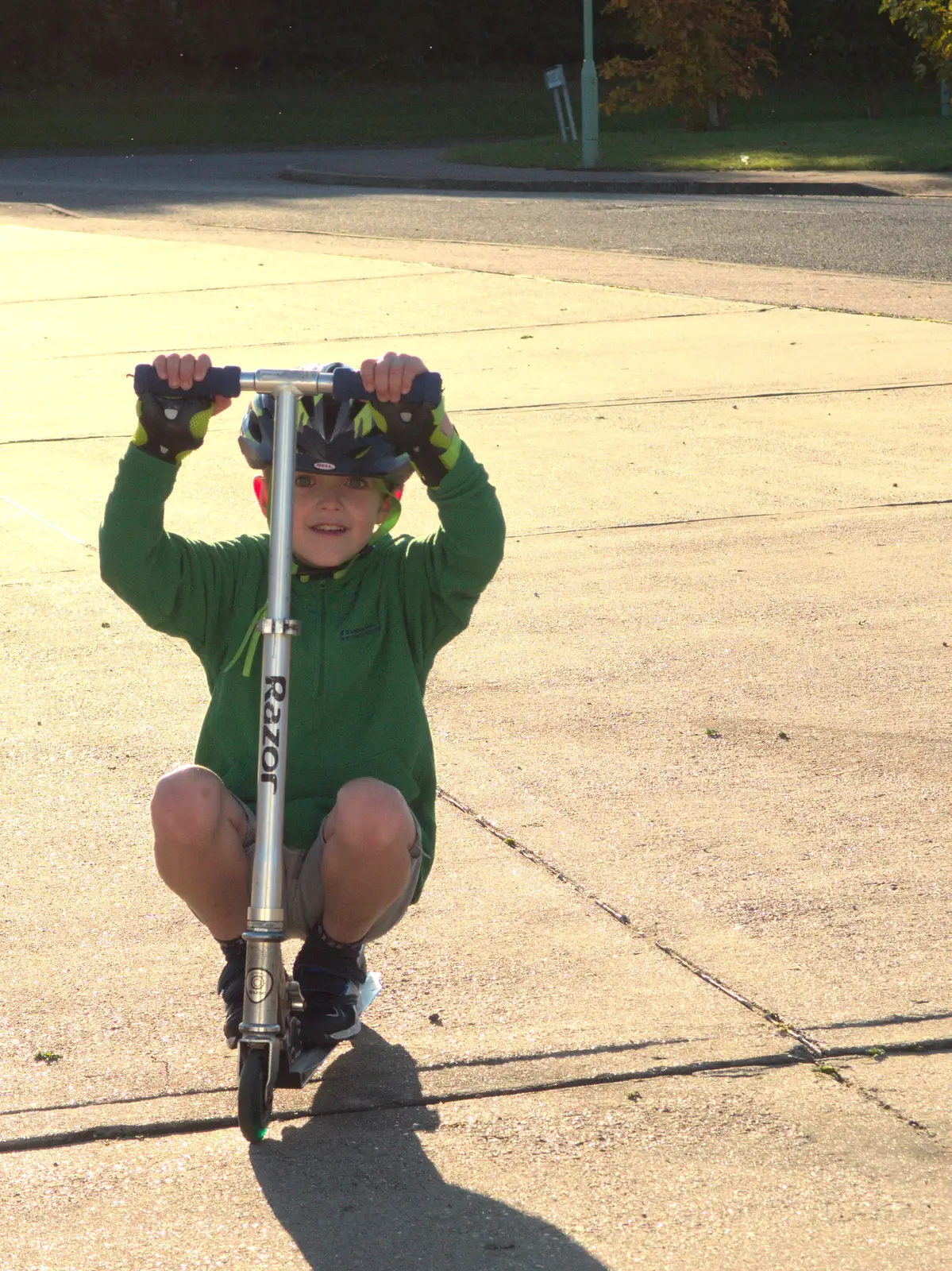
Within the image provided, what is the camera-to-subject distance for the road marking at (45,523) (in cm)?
627

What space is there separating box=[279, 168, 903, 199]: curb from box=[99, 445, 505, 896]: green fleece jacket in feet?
58.4

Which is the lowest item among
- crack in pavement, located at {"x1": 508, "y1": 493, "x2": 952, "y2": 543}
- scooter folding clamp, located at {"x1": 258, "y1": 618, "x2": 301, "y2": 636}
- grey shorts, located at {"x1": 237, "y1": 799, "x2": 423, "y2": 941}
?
grey shorts, located at {"x1": 237, "y1": 799, "x2": 423, "y2": 941}

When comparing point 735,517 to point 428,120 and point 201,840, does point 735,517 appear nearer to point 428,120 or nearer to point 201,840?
point 201,840

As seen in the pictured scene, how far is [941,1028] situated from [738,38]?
1168 inches

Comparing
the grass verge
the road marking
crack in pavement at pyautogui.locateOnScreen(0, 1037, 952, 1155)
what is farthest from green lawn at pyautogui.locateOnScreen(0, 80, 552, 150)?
crack in pavement at pyautogui.locateOnScreen(0, 1037, 952, 1155)

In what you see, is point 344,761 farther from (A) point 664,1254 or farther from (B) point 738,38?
(B) point 738,38

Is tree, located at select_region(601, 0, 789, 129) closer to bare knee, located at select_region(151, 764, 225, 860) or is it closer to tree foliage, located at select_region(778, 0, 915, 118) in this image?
tree foliage, located at select_region(778, 0, 915, 118)

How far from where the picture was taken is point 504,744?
4422 millimetres

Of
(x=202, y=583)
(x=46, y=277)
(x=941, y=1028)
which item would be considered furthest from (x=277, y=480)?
(x=46, y=277)

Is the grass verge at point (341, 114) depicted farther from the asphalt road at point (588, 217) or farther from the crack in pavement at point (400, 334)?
the crack in pavement at point (400, 334)

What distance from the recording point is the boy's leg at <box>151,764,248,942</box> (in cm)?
285

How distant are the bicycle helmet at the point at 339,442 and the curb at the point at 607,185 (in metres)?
17.9

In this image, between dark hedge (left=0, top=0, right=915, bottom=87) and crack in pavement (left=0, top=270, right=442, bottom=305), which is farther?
dark hedge (left=0, top=0, right=915, bottom=87)

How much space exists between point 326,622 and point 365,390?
48cm
